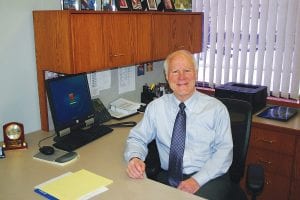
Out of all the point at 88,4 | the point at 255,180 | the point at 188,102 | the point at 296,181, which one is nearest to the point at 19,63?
the point at 88,4

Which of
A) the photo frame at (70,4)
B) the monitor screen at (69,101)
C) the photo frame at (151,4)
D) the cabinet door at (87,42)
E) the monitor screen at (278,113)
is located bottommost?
the monitor screen at (278,113)

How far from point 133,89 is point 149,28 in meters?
0.63

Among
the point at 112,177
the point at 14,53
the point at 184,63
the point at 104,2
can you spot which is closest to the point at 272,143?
the point at 184,63

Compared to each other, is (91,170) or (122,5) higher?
(122,5)

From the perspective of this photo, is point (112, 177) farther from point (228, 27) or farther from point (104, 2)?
point (228, 27)

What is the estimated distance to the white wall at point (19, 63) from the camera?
6.24 ft

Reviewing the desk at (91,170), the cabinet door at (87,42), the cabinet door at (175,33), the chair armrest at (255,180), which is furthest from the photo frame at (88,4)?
the chair armrest at (255,180)

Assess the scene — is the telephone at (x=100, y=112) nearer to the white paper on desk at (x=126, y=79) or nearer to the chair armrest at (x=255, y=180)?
the white paper on desk at (x=126, y=79)

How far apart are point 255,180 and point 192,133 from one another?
410mm

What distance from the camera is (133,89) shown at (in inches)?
112

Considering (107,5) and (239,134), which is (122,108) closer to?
(107,5)

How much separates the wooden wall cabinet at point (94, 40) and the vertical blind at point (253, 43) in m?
0.68

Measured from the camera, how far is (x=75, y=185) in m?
1.45

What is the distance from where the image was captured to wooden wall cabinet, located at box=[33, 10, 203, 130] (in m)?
1.86
